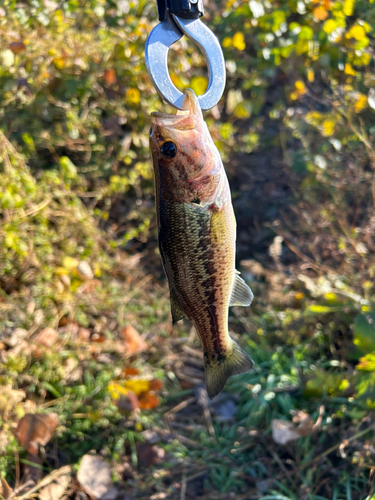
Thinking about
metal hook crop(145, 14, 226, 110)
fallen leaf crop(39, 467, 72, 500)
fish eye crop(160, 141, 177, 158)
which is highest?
metal hook crop(145, 14, 226, 110)

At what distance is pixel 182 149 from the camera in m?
1.23

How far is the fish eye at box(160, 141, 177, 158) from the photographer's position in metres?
1.22

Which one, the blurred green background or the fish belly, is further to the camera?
the blurred green background

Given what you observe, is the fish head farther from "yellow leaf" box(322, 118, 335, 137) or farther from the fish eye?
"yellow leaf" box(322, 118, 335, 137)

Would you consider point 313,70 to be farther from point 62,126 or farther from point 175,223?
point 175,223

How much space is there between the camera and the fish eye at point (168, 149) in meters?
1.22

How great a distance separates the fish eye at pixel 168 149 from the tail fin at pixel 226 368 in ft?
2.40

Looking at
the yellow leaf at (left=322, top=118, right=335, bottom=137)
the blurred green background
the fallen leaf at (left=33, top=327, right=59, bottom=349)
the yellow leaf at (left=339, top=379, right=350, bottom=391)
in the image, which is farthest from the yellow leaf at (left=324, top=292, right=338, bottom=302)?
the fallen leaf at (left=33, top=327, right=59, bottom=349)

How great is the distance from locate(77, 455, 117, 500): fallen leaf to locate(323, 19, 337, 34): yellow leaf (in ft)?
12.1

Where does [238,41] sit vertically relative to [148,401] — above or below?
above

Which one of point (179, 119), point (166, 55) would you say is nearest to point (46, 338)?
point (179, 119)

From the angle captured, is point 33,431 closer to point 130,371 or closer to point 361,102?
point 130,371

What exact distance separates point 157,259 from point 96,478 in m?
2.05

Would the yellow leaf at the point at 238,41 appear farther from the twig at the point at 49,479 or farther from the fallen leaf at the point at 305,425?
the twig at the point at 49,479
